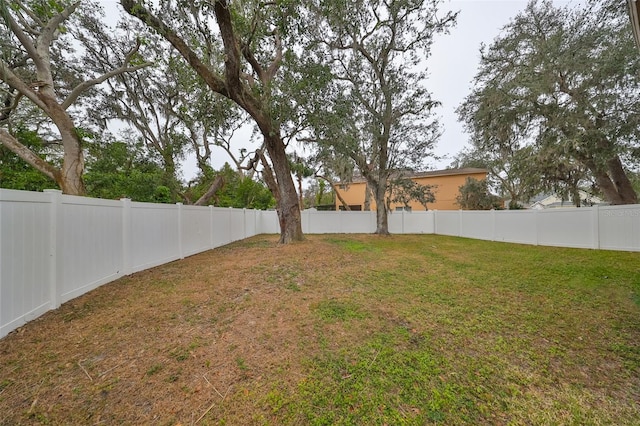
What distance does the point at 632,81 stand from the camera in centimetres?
671

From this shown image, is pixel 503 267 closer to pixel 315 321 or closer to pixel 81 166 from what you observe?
pixel 315 321

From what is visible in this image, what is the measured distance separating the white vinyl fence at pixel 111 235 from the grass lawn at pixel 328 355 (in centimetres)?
36

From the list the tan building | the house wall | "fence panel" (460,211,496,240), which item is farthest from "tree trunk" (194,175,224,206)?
"fence panel" (460,211,496,240)

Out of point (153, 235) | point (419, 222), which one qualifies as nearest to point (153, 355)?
point (153, 235)

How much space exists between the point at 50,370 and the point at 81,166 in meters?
6.44

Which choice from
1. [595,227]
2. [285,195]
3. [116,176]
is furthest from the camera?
[116,176]

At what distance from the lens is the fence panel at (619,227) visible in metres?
6.49

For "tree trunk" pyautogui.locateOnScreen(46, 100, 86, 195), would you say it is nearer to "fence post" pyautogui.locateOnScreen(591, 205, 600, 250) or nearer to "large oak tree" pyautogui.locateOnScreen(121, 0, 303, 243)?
"large oak tree" pyautogui.locateOnScreen(121, 0, 303, 243)

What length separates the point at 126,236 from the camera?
14.7ft

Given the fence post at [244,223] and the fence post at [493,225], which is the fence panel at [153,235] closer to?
the fence post at [244,223]

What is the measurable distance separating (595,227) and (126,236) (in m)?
12.2

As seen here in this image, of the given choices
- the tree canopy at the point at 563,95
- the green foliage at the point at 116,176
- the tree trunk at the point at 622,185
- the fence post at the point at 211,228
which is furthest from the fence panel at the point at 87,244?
the tree trunk at the point at 622,185

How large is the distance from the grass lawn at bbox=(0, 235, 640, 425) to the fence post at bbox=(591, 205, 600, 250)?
4.20m

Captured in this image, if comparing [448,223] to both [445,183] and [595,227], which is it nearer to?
[595,227]
